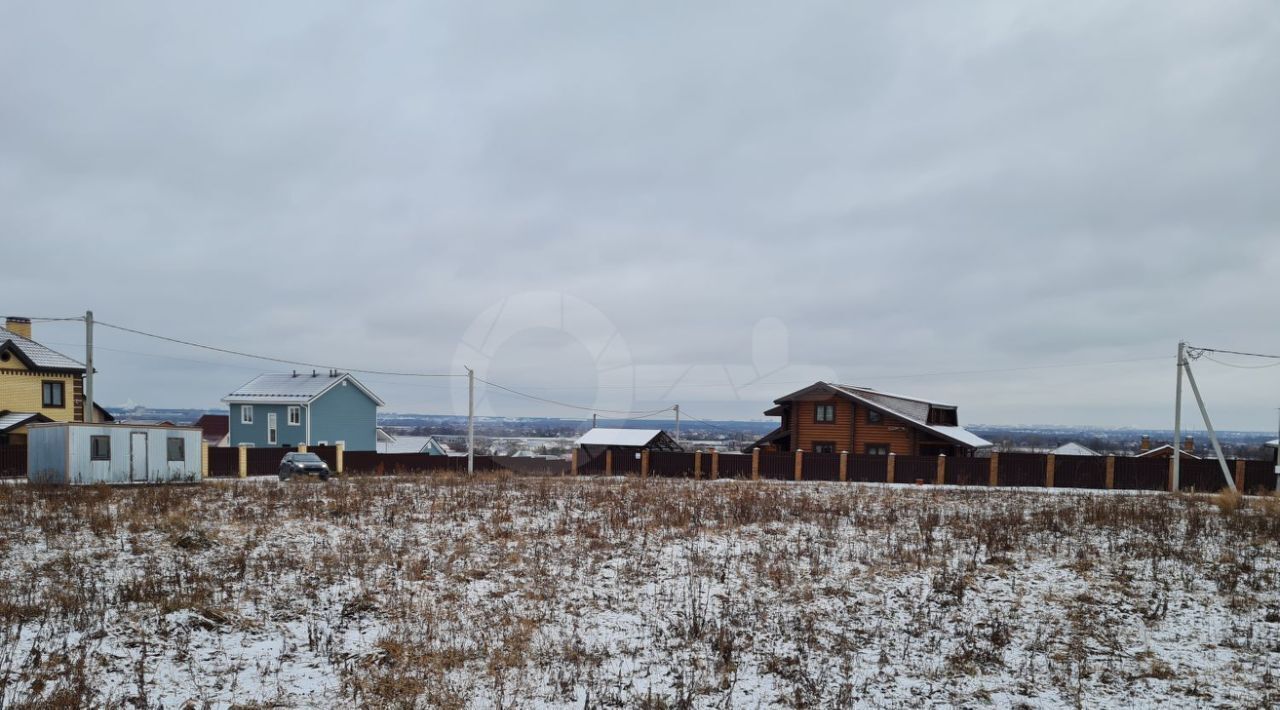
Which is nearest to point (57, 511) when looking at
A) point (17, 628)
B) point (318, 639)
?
point (17, 628)

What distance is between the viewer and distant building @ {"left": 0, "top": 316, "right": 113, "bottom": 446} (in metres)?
33.2

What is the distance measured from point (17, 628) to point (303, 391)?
4483 centimetres

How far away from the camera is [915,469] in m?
29.1

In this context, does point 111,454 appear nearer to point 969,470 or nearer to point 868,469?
point 868,469

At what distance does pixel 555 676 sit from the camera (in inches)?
285

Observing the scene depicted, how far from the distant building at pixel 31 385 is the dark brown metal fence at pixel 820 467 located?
3776 cm

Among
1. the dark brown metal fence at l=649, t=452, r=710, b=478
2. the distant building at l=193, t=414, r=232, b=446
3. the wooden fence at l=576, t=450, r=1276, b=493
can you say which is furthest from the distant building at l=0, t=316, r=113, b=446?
the wooden fence at l=576, t=450, r=1276, b=493

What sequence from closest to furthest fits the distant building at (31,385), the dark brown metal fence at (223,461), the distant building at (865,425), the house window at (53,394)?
the dark brown metal fence at (223,461), the distant building at (31,385), the house window at (53,394), the distant building at (865,425)

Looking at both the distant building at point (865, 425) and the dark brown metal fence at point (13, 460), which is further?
the distant building at point (865, 425)

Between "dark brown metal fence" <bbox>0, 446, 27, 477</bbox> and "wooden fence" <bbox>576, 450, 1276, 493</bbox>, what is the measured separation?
28.8 metres

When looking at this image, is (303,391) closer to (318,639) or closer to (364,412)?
(364,412)

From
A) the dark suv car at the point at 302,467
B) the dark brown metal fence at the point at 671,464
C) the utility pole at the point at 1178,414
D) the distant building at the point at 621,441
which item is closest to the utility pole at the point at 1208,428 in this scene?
the utility pole at the point at 1178,414

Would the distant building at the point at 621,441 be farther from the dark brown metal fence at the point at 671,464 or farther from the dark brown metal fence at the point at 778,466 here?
the dark brown metal fence at the point at 778,466

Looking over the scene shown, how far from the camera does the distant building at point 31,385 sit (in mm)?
33156
